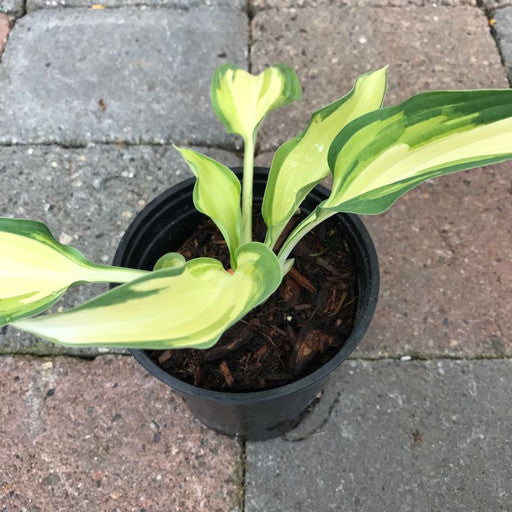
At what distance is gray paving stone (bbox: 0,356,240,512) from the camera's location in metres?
1.06

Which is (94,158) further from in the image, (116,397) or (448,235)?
(448,235)

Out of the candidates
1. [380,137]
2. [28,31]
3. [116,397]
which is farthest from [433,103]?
[28,31]

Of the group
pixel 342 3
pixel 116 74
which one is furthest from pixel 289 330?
pixel 342 3

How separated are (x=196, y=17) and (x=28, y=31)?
0.48 m

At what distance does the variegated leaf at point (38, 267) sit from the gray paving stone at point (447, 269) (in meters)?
0.67

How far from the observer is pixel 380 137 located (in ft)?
2.24

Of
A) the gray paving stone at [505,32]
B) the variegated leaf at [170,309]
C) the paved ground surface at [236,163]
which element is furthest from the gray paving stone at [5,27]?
the gray paving stone at [505,32]

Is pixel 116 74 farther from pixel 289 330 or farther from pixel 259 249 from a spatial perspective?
pixel 259 249

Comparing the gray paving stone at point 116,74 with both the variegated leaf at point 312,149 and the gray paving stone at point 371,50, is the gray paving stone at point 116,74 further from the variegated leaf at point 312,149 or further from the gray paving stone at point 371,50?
the variegated leaf at point 312,149

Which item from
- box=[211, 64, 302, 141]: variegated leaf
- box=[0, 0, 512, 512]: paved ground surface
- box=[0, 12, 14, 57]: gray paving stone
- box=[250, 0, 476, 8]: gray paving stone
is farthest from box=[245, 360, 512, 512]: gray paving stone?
box=[0, 12, 14, 57]: gray paving stone

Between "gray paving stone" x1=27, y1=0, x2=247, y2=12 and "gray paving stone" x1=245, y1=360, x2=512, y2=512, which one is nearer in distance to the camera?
"gray paving stone" x1=245, y1=360, x2=512, y2=512

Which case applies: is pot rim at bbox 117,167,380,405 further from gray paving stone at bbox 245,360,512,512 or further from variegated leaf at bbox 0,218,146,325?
gray paving stone at bbox 245,360,512,512

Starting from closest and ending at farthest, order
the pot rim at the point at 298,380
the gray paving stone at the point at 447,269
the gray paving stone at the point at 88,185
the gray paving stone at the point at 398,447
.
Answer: the pot rim at the point at 298,380, the gray paving stone at the point at 398,447, the gray paving stone at the point at 447,269, the gray paving stone at the point at 88,185

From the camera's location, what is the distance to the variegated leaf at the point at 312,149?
82cm
